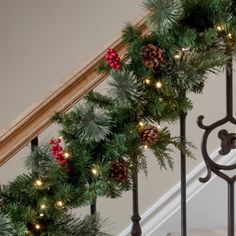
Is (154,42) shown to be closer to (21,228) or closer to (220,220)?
(21,228)

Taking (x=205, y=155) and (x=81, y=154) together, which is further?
(x=205, y=155)

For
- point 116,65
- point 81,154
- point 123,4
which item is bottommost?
point 81,154

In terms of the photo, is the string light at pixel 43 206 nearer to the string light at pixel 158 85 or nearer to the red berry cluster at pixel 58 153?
the red berry cluster at pixel 58 153

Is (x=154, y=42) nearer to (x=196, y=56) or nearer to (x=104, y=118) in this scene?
(x=196, y=56)

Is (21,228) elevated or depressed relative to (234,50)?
depressed

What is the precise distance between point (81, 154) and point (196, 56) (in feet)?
1.10

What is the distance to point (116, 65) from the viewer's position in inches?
47.8

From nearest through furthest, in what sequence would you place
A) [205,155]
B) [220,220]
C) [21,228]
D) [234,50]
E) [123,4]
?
[21,228] < [234,50] < [205,155] < [220,220] < [123,4]

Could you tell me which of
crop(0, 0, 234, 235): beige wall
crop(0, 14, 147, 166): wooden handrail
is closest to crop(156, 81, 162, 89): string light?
crop(0, 14, 147, 166): wooden handrail

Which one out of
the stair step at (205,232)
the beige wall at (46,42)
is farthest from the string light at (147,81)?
the beige wall at (46,42)

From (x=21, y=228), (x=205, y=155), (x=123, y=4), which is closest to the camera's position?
(x=21, y=228)

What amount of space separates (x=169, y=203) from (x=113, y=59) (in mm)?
1178

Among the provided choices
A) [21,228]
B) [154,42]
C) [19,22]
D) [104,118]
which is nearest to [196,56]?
[154,42]

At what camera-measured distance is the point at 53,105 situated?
4.11 feet
